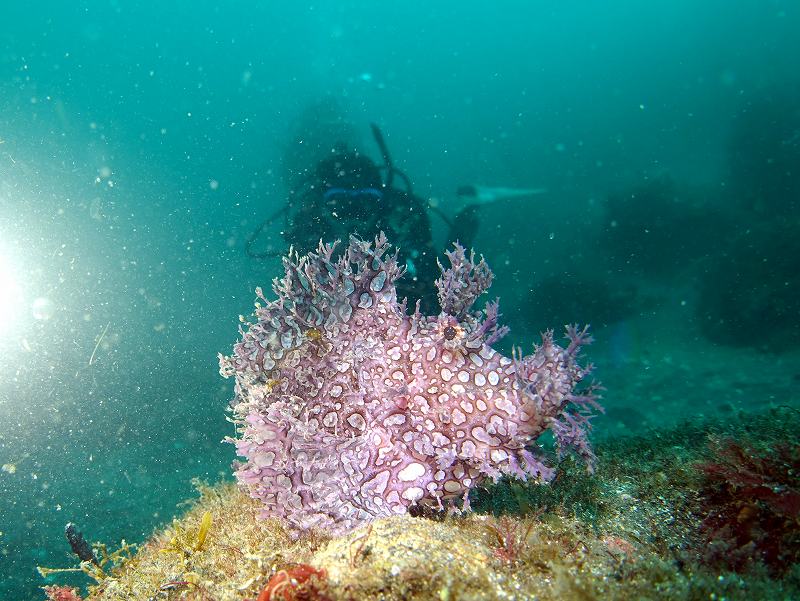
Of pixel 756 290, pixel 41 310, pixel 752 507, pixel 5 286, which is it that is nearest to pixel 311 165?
pixel 5 286

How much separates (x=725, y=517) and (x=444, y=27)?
113400mm

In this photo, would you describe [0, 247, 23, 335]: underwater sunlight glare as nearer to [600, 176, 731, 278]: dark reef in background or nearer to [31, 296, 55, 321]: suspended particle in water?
[31, 296, 55, 321]: suspended particle in water

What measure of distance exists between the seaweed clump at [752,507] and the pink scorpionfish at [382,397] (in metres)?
0.97

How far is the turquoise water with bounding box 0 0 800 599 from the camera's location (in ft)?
56.6

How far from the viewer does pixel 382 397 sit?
3.52 m

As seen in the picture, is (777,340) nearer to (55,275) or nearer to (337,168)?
(337,168)

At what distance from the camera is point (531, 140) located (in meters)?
68.8

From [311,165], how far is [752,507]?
27.6m

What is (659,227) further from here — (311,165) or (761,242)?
(311,165)

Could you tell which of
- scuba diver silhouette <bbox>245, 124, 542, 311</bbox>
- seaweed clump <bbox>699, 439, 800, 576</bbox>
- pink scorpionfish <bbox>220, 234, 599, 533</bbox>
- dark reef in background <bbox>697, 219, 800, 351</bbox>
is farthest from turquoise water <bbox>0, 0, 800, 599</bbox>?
seaweed clump <bbox>699, 439, 800, 576</bbox>

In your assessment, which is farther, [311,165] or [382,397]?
[311,165]

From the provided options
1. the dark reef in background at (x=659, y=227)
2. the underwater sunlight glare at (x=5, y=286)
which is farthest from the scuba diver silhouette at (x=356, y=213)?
the dark reef in background at (x=659, y=227)

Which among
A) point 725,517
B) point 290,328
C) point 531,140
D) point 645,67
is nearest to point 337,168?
point 290,328

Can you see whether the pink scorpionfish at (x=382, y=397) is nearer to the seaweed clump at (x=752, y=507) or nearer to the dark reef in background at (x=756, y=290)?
the seaweed clump at (x=752, y=507)
